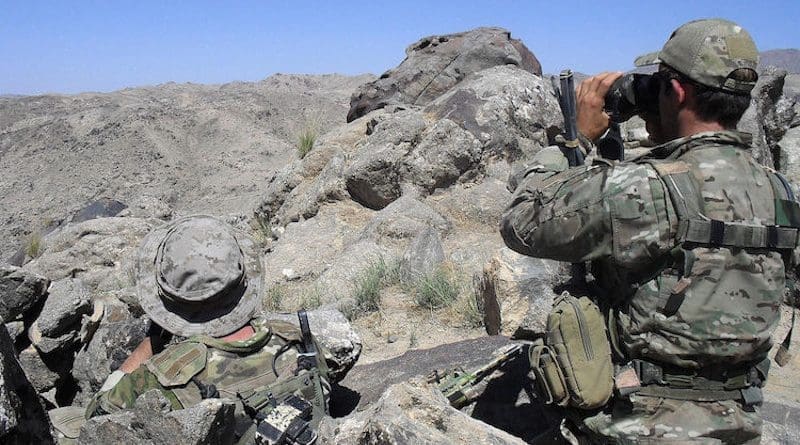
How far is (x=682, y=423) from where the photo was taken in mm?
1784

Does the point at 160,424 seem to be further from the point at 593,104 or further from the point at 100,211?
the point at 100,211

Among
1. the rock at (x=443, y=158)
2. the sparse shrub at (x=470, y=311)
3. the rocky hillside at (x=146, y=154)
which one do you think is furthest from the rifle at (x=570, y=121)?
the rocky hillside at (x=146, y=154)

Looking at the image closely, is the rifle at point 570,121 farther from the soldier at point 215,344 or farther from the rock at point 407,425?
the soldier at point 215,344

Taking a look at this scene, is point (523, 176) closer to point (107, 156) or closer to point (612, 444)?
point (612, 444)

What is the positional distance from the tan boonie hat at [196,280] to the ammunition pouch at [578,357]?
3.69 ft

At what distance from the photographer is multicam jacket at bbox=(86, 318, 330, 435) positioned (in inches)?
81.2

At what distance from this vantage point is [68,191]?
18.5 meters

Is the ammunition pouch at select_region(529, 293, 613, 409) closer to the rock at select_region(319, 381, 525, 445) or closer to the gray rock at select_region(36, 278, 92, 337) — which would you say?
the rock at select_region(319, 381, 525, 445)

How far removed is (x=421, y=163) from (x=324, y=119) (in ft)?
65.0

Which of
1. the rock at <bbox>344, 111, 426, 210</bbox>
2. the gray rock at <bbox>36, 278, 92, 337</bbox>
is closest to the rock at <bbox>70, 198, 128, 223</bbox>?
the rock at <bbox>344, 111, 426, 210</bbox>

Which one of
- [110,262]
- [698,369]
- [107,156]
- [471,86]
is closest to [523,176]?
[698,369]

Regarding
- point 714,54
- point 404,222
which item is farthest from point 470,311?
point 714,54

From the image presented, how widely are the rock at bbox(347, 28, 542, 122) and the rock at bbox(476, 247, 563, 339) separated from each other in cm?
486

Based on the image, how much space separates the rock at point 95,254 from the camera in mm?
7500
